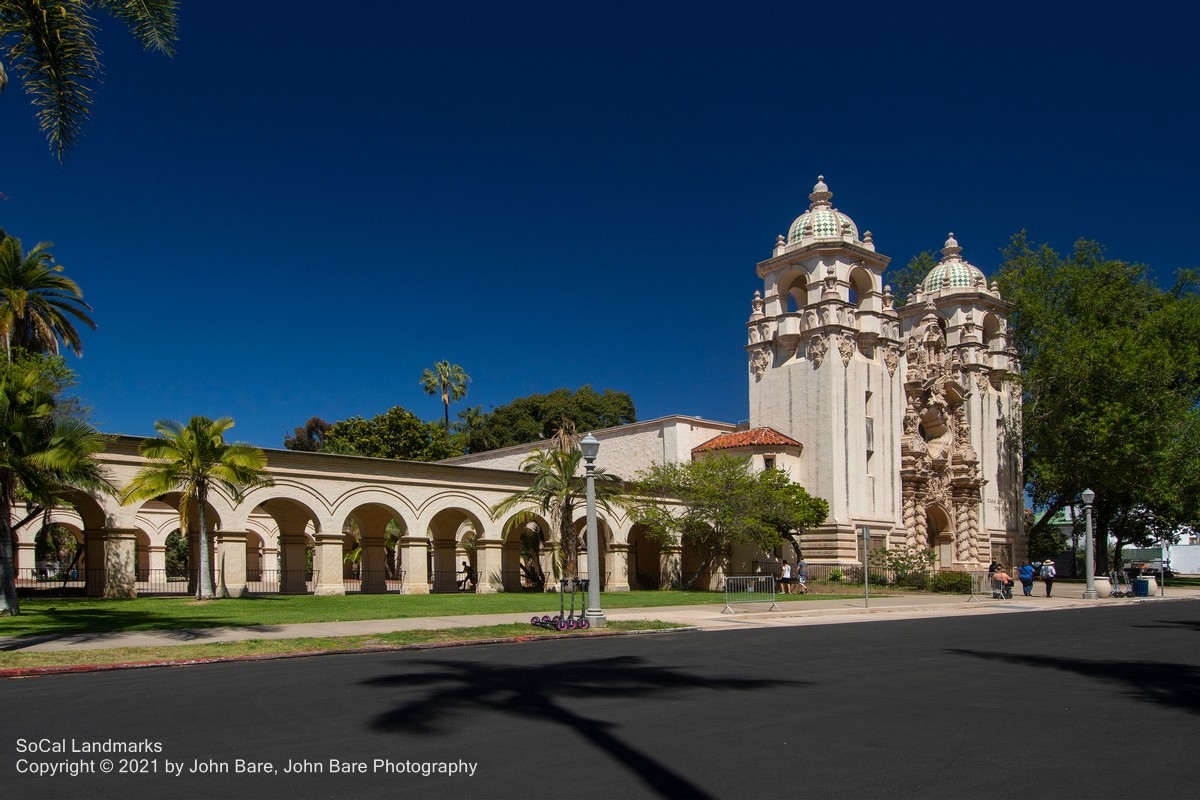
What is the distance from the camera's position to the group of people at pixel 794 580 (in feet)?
123

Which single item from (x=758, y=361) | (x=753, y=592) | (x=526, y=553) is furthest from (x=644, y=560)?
(x=753, y=592)

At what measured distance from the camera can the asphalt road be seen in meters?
6.73

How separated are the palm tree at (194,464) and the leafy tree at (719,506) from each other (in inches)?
689

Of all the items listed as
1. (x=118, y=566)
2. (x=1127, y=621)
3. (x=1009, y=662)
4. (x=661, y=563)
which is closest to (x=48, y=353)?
(x=118, y=566)

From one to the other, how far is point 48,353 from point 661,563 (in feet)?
84.2

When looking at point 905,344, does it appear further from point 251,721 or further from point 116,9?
point 251,721

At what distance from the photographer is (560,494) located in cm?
3453

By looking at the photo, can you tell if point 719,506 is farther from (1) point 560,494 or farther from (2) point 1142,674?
(2) point 1142,674

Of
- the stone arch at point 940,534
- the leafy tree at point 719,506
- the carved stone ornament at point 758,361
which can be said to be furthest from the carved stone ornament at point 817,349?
the stone arch at point 940,534

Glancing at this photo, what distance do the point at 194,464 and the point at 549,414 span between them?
46713 mm

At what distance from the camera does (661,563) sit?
143 ft

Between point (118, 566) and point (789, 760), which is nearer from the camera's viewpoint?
point (789, 760)

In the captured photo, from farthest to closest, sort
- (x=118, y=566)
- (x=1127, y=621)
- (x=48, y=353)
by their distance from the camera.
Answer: (x=48, y=353), (x=118, y=566), (x=1127, y=621)

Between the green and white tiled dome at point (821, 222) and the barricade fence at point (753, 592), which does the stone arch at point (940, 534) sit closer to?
the green and white tiled dome at point (821, 222)
